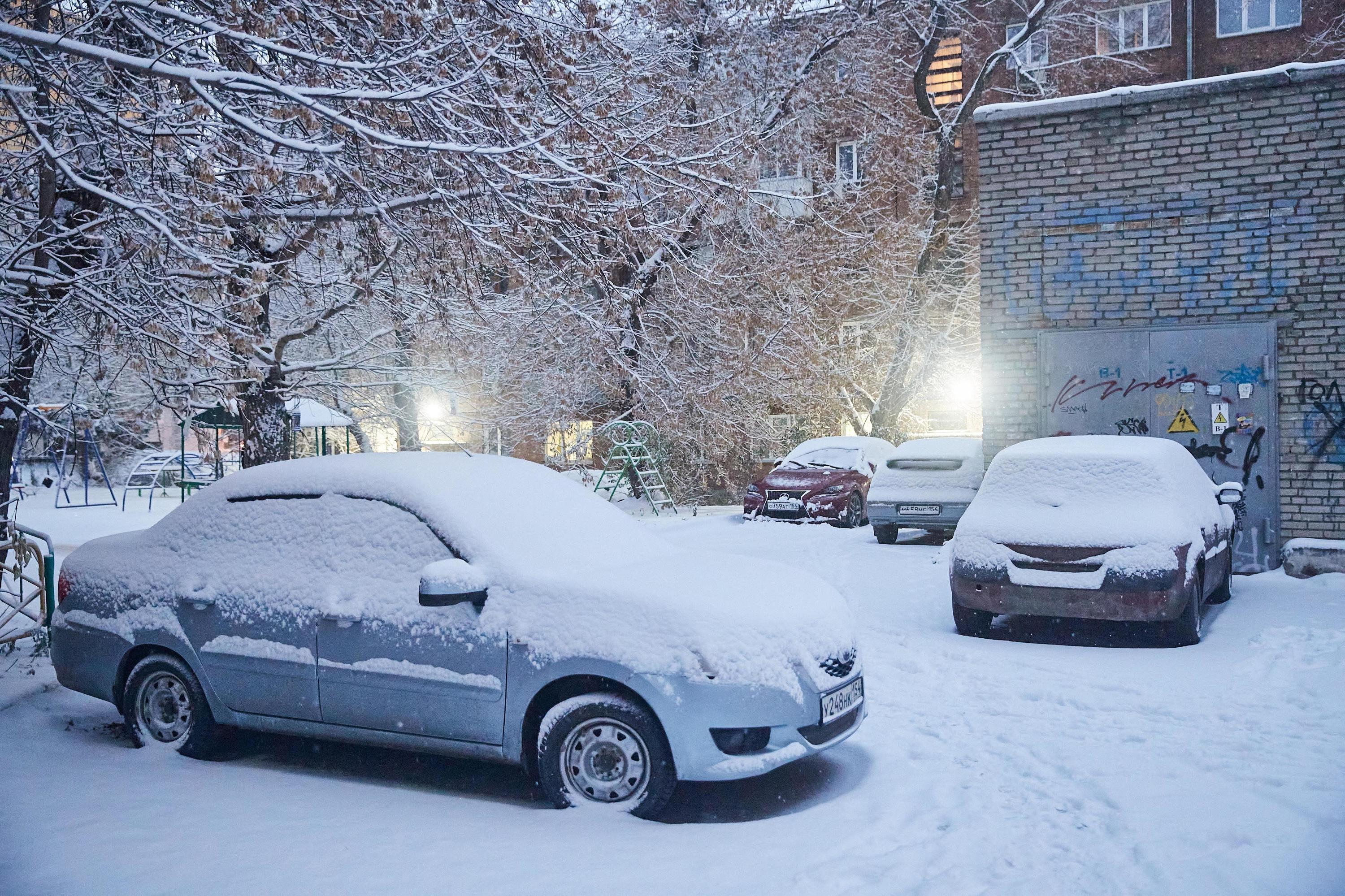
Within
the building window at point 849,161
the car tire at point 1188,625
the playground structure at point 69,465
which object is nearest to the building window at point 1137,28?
the building window at point 849,161

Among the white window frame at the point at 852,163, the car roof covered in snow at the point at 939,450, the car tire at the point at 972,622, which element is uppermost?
the white window frame at the point at 852,163

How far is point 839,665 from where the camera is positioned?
5.06 m

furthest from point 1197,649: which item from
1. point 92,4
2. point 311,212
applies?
point 92,4

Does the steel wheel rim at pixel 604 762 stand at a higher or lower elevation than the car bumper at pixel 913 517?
lower

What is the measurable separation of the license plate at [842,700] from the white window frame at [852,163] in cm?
1937

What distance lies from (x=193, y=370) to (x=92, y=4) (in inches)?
112

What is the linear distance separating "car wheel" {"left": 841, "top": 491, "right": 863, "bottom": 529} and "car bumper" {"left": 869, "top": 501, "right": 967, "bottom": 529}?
83.4 inches

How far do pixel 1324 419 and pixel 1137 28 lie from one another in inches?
780

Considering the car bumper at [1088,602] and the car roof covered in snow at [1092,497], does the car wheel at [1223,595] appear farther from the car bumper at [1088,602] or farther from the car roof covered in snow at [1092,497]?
the car bumper at [1088,602]

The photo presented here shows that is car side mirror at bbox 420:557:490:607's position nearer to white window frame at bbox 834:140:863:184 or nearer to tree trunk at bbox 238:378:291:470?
tree trunk at bbox 238:378:291:470

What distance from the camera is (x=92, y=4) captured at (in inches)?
263

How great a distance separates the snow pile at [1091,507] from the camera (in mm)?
7965

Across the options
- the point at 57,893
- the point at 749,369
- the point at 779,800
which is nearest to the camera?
the point at 57,893

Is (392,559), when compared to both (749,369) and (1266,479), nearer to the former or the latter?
(1266,479)
